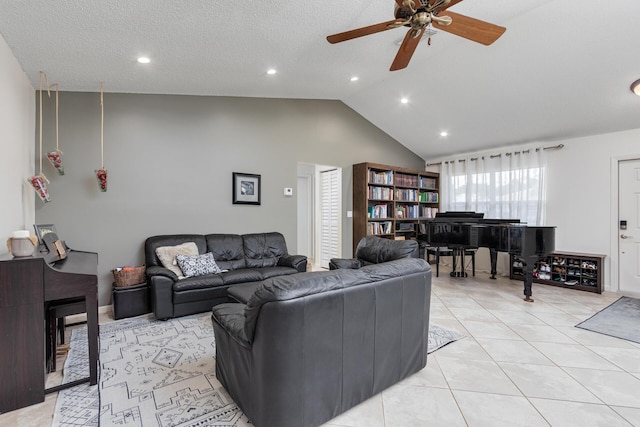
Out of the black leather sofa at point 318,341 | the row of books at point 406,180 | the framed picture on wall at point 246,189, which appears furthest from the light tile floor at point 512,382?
the row of books at point 406,180

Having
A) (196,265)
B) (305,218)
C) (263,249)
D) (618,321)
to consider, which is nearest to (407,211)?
(305,218)

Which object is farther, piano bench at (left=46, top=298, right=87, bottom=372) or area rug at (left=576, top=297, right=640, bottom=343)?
area rug at (left=576, top=297, right=640, bottom=343)

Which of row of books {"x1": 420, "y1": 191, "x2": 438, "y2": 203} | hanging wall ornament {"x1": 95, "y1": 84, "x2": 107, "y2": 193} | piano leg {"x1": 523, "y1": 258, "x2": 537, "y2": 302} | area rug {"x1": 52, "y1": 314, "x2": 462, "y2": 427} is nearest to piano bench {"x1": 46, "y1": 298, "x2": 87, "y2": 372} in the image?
area rug {"x1": 52, "y1": 314, "x2": 462, "y2": 427}

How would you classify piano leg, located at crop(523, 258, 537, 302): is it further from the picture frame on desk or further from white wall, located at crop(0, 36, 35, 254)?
white wall, located at crop(0, 36, 35, 254)

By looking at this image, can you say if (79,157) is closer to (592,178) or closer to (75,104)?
(75,104)

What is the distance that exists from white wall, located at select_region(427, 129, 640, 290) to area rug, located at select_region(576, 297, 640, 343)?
3.29 feet

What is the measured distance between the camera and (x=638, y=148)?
14.3 feet

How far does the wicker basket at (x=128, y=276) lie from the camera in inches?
137

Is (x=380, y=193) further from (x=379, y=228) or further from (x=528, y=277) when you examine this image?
(x=528, y=277)

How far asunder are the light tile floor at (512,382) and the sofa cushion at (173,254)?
0.85 m

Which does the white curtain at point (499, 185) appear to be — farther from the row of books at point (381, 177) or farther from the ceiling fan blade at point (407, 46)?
the ceiling fan blade at point (407, 46)

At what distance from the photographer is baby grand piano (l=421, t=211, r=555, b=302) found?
13.4ft

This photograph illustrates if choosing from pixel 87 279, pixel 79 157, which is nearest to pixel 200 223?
pixel 79 157

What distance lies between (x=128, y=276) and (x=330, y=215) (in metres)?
3.81
